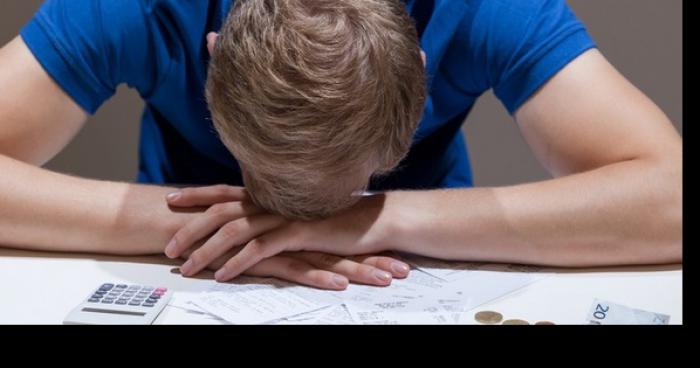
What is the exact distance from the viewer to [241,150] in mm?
810

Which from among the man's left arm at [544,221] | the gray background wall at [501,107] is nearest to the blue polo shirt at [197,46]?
the man's left arm at [544,221]

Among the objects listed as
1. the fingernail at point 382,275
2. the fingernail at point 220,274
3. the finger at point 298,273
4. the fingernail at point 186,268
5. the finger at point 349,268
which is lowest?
the fingernail at point 186,268

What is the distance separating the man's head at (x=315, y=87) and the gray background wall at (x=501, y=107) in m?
1.05

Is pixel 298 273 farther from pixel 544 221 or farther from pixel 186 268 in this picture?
pixel 544 221

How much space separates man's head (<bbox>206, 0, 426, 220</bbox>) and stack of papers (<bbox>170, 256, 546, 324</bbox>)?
0.13m

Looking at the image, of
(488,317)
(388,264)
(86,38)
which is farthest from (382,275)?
(86,38)

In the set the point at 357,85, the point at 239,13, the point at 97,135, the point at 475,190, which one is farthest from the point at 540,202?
the point at 97,135

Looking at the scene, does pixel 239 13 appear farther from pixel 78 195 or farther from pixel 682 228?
pixel 682 228

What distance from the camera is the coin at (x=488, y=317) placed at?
32.5 inches

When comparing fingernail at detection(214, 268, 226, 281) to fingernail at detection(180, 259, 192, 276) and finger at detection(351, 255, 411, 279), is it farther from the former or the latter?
finger at detection(351, 255, 411, 279)

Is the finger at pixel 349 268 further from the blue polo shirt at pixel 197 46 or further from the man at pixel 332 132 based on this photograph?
the blue polo shirt at pixel 197 46

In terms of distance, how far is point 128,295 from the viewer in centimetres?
87

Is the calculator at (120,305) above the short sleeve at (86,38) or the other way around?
the other way around
